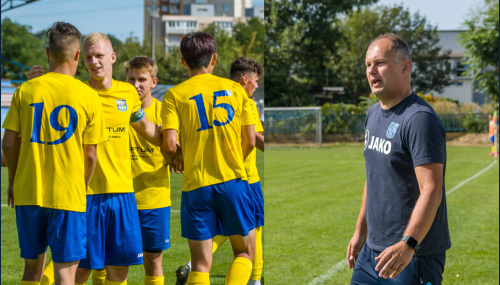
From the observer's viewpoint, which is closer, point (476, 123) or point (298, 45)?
point (476, 123)

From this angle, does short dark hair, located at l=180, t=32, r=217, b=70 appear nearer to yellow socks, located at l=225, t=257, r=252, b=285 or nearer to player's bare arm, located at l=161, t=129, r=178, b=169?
player's bare arm, located at l=161, t=129, r=178, b=169

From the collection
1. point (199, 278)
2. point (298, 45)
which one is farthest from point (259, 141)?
point (298, 45)

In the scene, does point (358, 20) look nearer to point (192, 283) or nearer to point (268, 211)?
point (268, 211)

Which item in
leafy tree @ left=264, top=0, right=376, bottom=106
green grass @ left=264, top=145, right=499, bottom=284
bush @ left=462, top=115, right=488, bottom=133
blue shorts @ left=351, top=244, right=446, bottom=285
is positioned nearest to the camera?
blue shorts @ left=351, top=244, right=446, bottom=285

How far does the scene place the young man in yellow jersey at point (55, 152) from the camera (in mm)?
3389

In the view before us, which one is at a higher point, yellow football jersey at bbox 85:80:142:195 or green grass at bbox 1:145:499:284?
yellow football jersey at bbox 85:80:142:195

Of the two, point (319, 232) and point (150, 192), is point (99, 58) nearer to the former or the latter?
point (150, 192)

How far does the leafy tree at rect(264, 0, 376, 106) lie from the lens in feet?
145

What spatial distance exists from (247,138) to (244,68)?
2.99ft

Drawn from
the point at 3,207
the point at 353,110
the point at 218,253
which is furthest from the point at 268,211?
the point at 353,110

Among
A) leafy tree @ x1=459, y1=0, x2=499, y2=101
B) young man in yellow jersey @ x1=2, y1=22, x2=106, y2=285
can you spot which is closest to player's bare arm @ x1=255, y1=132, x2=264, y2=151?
young man in yellow jersey @ x1=2, y1=22, x2=106, y2=285

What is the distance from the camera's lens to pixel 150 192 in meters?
4.53

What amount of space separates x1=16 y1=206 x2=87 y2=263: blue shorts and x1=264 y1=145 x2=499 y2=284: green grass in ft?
10.4

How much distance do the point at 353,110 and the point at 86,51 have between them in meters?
36.1
